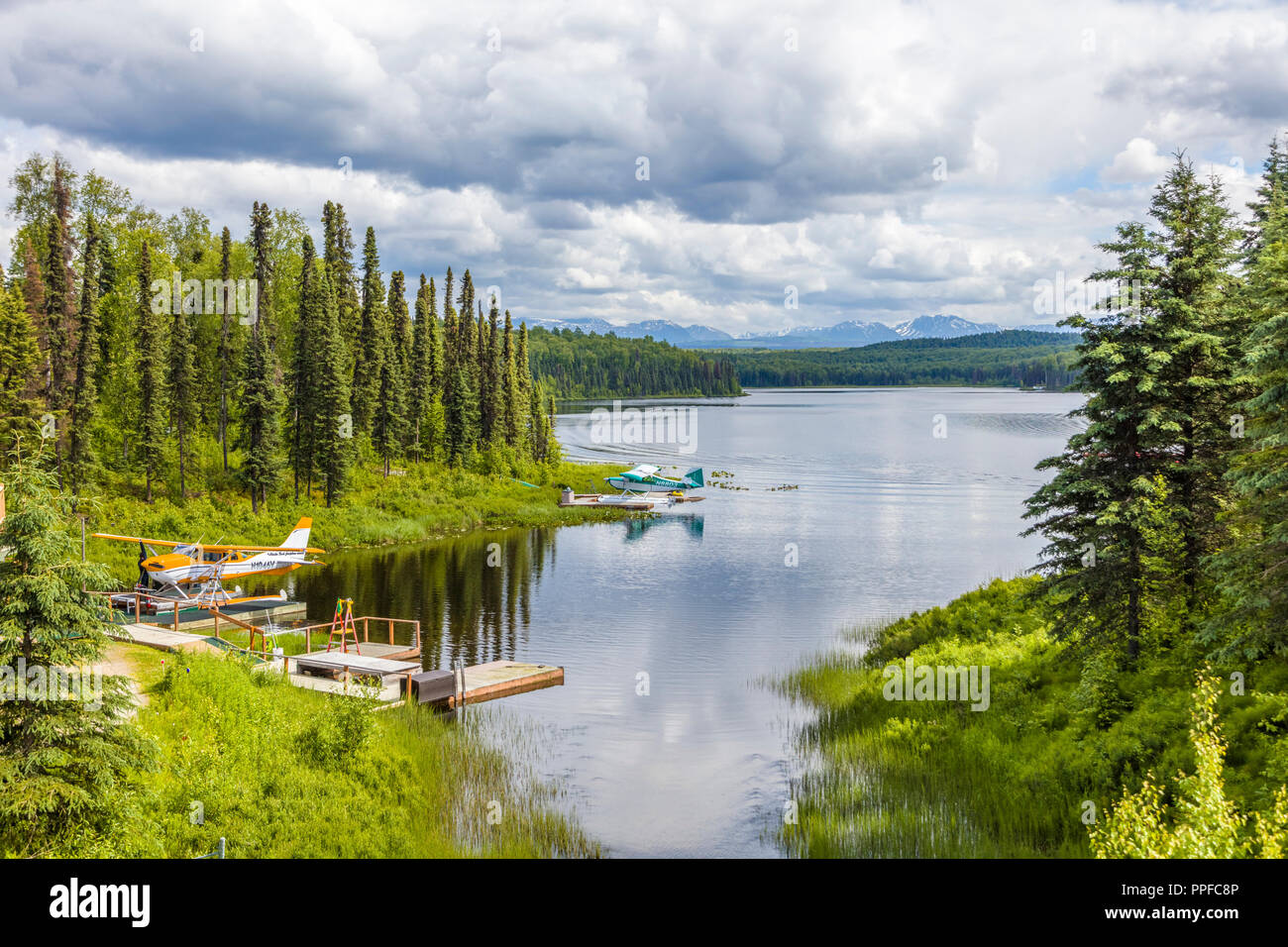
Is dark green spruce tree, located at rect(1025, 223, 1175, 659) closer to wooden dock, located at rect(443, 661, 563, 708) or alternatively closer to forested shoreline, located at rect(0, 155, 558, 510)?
wooden dock, located at rect(443, 661, 563, 708)

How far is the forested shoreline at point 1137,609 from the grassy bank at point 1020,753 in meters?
0.05

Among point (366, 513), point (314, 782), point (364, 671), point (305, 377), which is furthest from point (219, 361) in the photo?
point (314, 782)

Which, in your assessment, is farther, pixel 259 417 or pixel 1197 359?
pixel 259 417

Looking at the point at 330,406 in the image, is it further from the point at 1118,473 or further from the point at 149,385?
the point at 1118,473

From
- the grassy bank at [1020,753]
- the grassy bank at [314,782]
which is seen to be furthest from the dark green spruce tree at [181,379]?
the grassy bank at [1020,753]

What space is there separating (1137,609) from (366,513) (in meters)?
52.8

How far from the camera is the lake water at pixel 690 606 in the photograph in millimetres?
22203

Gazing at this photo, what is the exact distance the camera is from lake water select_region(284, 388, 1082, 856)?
72.8 feet

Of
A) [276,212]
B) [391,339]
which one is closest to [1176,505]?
[391,339]

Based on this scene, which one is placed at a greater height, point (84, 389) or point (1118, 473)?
point (84, 389)

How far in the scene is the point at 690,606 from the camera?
4300 centimetres

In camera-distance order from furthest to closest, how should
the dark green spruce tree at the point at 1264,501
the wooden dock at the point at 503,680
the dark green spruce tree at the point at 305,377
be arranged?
1. the dark green spruce tree at the point at 305,377
2. the wooden dock at the point at 503,680
3. the dark green spruce tree at the point at 1264,501

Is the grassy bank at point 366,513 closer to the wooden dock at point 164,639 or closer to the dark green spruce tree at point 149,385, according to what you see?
the dark green spruce tree at point 149,385
